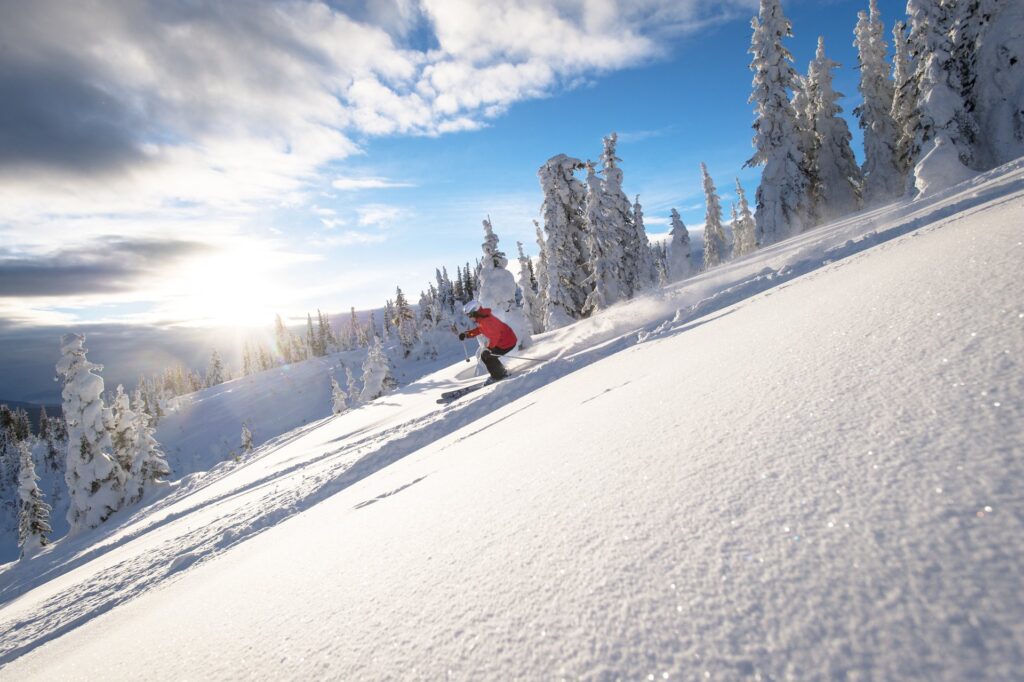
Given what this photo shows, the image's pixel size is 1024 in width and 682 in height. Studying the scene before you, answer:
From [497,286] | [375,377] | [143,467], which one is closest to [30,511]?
[143,467]

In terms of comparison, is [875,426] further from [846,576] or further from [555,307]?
[555,307]

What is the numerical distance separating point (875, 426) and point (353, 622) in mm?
2132

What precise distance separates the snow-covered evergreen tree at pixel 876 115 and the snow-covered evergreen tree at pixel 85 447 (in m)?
50.0

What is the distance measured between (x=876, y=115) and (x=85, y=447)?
54091mm

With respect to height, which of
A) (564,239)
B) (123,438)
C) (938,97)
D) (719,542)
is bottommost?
(123,438)

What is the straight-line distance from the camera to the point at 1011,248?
3.02 metres

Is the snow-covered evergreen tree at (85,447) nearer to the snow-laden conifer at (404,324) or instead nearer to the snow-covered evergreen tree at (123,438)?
the snow-covered evergreen tree at (123,438)

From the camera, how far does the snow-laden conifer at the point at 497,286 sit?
21.4 meters

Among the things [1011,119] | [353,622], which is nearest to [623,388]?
[353,622]

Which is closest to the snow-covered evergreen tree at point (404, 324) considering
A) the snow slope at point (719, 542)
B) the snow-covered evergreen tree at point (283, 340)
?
the snow-covered evergreen tree at point (283, 340)

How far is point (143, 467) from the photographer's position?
2675cm

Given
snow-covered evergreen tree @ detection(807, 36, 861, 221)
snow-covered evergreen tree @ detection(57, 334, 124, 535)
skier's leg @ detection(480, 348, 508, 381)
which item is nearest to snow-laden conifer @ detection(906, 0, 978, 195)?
snow-covered evergreen tree @ detection(807, 36, 861, 221)

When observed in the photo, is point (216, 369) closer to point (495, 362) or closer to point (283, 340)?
point (283, 340)

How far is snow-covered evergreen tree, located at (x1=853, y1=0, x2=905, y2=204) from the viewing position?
2925cm
